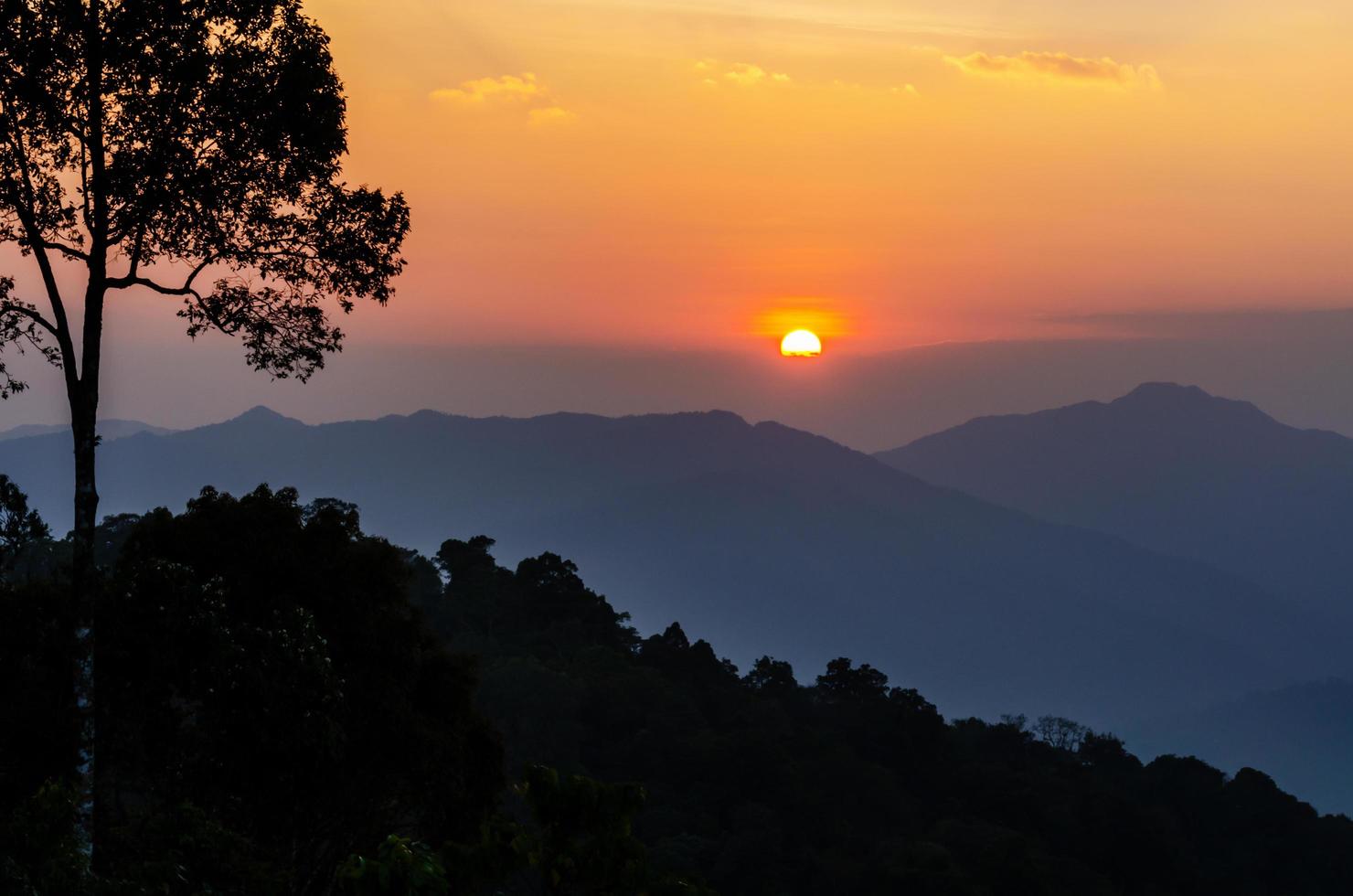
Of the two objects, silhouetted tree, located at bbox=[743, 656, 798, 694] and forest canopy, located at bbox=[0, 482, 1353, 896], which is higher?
forest canopy, located at bbox=[0, 482, 1353, 896]

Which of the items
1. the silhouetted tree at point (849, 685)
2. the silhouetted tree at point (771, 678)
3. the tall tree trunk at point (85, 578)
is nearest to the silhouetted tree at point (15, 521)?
the tall tree trunk at point (85, 578)

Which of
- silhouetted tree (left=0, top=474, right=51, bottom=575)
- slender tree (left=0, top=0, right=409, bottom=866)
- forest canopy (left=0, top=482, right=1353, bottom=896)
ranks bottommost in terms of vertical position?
forest canopy (left=0, top=482, right=1353, bottom=896)

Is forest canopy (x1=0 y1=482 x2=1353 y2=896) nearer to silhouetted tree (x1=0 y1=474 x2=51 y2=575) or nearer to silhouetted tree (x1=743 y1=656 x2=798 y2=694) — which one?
silhouetted tree (x1=0 y1=474 x2=51 y2=575)

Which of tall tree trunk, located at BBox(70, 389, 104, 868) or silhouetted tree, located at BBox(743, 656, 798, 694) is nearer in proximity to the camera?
tall tree trunk, located at BBox(70, 389, 104, 868)

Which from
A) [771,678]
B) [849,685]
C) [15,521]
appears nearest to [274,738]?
[15,521]

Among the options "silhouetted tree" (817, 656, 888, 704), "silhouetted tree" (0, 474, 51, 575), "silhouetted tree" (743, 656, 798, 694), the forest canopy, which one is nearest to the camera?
the forest canopy

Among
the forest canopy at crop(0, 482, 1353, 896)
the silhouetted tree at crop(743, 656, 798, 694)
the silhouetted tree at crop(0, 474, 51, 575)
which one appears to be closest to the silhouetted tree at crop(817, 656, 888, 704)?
the silhouetted tree at crop(743, 656, 798, 694)

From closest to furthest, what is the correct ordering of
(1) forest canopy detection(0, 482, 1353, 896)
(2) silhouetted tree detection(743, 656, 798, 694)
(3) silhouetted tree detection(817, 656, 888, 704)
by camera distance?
(1) forest canopy detection(0, 482, 1353, 896) < (3) silhouetted tree detection(817, 656, 888, 704) < (2) silhouetted tree detection(743, 656, 798, 694)

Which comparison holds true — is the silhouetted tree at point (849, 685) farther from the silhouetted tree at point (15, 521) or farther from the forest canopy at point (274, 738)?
the silhouetted tree at point (15, 521)

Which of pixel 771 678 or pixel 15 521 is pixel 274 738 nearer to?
pixel 15 521

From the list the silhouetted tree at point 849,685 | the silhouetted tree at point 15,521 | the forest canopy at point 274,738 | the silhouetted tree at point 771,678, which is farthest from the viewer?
the silhouetted tree at point 771,678

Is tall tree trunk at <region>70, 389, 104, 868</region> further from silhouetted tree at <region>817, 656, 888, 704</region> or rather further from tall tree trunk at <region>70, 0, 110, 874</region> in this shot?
silhouetted tree at <region>817, 656, 888, 704</region>

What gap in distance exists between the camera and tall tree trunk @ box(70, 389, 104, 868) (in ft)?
53.3

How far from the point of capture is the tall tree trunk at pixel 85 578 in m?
16.2
